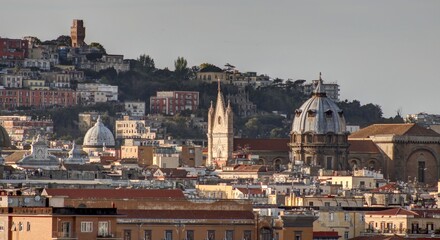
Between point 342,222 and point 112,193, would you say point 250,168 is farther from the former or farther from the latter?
point 342,222

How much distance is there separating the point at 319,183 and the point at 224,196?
1755 centimetres

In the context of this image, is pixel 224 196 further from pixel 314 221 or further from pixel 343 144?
pixel 343 144

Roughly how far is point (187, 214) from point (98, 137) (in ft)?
325

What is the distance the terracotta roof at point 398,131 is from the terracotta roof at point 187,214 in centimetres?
8168

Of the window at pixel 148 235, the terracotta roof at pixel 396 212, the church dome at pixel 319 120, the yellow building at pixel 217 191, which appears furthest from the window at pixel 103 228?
the church dome at pixel 319 120

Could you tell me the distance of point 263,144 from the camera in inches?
6427

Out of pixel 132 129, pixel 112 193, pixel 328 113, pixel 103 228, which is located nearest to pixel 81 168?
pixel 112 193

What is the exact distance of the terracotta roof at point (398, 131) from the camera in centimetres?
16175

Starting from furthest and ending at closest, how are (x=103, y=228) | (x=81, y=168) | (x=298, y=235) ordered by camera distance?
(x=81, y=168), (x=298, y=235), (x=103, y=228)

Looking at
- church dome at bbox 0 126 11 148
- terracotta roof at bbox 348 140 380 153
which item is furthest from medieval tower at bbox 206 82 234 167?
church dome at bbox 0 126 11 148

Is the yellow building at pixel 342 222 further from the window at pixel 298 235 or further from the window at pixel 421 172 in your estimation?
the window at pixel 421 172

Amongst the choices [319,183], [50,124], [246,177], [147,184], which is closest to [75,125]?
[50,124]

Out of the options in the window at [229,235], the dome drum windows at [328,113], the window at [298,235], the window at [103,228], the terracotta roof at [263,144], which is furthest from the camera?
the terracotta roof at [263,144]

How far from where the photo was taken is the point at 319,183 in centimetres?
12544
